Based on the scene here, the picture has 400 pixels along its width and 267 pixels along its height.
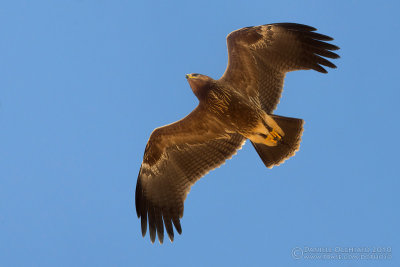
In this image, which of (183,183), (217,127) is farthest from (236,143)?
(183,183)

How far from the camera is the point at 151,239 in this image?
10.2 metres

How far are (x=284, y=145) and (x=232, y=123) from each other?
3.85ft

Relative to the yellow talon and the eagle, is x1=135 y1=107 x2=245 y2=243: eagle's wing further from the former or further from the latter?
the yellow talon

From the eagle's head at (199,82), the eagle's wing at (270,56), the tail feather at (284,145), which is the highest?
the eagle's wing at (270,56)

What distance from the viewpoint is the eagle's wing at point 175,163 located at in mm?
10328

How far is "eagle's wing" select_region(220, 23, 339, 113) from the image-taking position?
9.90 metres

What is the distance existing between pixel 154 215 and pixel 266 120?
124 inches

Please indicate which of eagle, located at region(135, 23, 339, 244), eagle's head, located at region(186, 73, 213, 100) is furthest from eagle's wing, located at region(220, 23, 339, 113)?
eagle's head, located at region(186, 73, 213, 100)

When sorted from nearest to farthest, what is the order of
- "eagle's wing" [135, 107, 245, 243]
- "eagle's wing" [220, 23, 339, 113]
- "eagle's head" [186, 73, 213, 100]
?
"eagle's head" [186, 73, 213, 100] → "eagle's wing" [220, 23, 339, 113] → "eagle's wing" [135, 107, 245, 243]

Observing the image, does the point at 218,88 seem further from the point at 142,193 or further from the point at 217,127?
the point at 142,193

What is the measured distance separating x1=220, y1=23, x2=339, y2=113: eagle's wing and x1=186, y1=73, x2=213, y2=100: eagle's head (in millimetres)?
491

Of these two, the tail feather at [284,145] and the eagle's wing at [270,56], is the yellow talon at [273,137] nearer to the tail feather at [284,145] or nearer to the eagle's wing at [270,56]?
the tail feather at [284,145]

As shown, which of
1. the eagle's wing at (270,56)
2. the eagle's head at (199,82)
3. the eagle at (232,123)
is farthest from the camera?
the eagle's wing at (270,56)

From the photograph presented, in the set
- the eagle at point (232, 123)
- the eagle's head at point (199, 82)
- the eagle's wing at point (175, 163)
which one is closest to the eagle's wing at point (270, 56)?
the eagle at point (232, 123)
